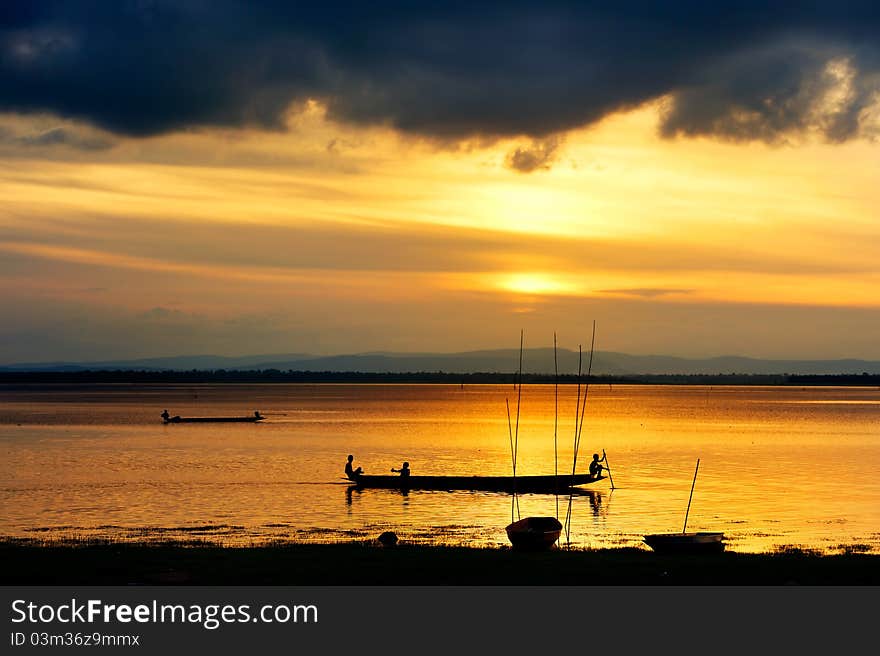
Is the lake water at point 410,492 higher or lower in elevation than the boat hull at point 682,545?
lower

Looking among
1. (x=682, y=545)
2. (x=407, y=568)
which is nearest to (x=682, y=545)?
(x=682, y=545)

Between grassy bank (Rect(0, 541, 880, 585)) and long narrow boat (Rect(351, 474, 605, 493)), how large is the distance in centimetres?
3020

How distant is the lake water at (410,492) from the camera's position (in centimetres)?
3766

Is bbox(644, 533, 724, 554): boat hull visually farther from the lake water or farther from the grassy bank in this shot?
the lake water

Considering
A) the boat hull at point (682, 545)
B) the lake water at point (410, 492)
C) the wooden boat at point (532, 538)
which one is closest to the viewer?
the boat hull at point (682, 545)

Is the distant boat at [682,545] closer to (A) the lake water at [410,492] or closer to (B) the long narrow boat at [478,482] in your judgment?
Answer: (A) the lake water at [410,492]

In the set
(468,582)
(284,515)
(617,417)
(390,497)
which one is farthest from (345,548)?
(617,417)

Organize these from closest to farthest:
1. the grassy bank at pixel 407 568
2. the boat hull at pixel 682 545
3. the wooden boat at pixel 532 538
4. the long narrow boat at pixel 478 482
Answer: the grassy bank at pixel 407 568 < the boat hull at pixel 682 545 < the wooden boat at pixel 532 538 < the long narrow boat at pixel 478 482

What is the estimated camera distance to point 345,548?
2481 centimetres

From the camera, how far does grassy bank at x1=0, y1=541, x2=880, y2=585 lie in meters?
19.5

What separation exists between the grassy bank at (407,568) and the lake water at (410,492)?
9354mm

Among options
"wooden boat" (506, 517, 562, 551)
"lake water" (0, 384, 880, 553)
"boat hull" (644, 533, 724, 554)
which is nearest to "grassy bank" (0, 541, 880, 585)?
"boat hull" (644, 533, 724, 554)

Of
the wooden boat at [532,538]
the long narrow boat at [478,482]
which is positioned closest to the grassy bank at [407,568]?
the wooden boat at [532,538]

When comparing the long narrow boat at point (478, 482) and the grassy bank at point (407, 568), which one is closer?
the grassy bank at point (407, 568)
